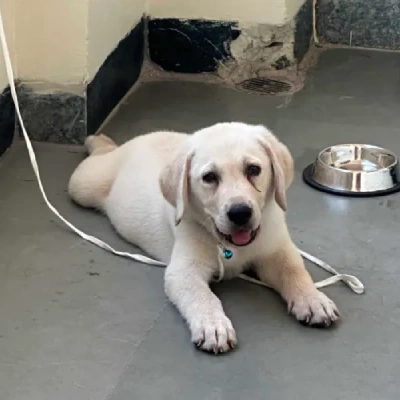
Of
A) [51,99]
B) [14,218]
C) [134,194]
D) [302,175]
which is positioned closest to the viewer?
[134,194]

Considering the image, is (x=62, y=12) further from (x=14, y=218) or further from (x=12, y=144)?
(x=14, y=218)

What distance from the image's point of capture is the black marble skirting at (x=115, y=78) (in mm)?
3377

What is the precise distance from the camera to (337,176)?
2.96 meters

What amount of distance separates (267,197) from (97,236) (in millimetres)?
616

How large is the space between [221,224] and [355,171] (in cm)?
96

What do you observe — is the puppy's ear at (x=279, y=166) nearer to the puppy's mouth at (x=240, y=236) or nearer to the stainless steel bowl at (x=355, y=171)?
the puppy's mouth at (x=240, y=236)

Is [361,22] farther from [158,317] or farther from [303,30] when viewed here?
[158,317]

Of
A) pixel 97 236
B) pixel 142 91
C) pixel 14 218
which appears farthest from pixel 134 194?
pixel 142 91

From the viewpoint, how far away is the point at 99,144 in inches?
123

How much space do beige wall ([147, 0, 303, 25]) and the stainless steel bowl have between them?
88cm

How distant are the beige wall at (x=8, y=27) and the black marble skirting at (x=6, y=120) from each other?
4 cm

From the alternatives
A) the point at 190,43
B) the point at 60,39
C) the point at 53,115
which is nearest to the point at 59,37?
the point at 60,39

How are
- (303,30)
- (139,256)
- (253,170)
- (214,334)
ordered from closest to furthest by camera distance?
1. (214,334)
2. (253,170)
3. (139,256)
4. (303,30)

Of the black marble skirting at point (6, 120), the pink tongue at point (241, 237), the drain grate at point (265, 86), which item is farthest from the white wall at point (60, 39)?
the pink tongue at point (241, 237)
